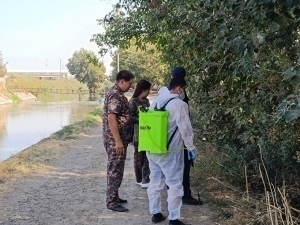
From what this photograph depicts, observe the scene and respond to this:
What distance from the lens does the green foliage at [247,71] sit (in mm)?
3236

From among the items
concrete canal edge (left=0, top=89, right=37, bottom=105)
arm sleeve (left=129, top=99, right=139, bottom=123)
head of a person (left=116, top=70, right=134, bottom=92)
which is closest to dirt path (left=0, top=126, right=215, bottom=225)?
arm sleeve (left=129, top=99, right=139, bottom=123)

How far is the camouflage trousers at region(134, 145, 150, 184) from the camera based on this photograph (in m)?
6.80

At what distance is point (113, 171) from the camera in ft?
18.5

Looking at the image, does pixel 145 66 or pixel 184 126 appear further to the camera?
pixel 145 66

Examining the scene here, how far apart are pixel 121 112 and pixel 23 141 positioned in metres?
14.9

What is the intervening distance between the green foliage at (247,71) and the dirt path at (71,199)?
1.02 meters

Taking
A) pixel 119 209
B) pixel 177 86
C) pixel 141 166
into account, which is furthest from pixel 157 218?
pixel 141 166

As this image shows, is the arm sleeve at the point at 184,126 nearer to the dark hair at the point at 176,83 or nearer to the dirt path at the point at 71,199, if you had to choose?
the dark hair at the point at 176,83

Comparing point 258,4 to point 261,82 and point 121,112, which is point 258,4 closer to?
point 261,82

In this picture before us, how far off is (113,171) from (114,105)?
32.6 inches

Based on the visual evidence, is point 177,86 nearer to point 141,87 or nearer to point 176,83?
point 176,83

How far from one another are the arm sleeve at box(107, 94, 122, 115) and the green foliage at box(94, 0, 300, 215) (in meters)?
0.90

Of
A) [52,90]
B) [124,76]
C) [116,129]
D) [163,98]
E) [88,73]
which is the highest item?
[88,73]

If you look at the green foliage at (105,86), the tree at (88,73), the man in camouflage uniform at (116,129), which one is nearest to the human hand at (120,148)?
the man in camouflage uniform at (116,129)
